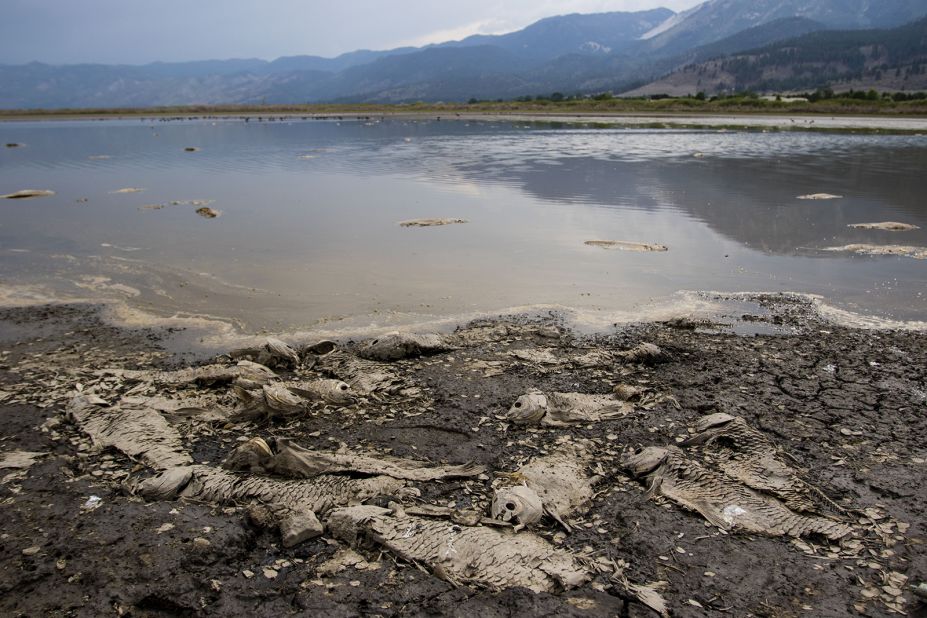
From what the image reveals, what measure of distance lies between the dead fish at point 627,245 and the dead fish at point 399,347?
25.4ft

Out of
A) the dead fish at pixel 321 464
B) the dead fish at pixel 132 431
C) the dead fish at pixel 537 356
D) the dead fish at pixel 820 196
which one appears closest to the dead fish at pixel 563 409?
the dead fish at pixel 321 464

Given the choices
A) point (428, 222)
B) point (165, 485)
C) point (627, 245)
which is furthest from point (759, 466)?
point (428, 222)

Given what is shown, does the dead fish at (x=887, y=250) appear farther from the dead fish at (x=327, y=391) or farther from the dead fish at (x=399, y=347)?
the dead fish at (x=327, y=391)

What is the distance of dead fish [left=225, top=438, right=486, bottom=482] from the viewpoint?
5.45m

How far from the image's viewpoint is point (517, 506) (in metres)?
4.84

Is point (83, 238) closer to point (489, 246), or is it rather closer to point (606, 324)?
point (489, 246)

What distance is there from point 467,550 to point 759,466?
10.1 ft

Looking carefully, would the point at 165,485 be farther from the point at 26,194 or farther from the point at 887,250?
the point at 26,194


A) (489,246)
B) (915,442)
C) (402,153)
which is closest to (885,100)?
(402,153)

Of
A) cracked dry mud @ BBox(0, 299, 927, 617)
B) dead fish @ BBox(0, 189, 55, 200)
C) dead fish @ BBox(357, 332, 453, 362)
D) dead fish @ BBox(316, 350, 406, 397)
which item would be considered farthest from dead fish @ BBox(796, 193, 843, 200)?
dead fish @ BBox(0, 189, 55, 200)

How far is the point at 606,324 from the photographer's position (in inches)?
380

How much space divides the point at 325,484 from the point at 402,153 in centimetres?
3601

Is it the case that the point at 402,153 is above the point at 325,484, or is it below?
above

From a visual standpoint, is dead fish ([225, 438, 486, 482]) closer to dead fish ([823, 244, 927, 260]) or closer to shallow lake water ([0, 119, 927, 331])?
shallow lake water ([0, 119, 927, 331])
